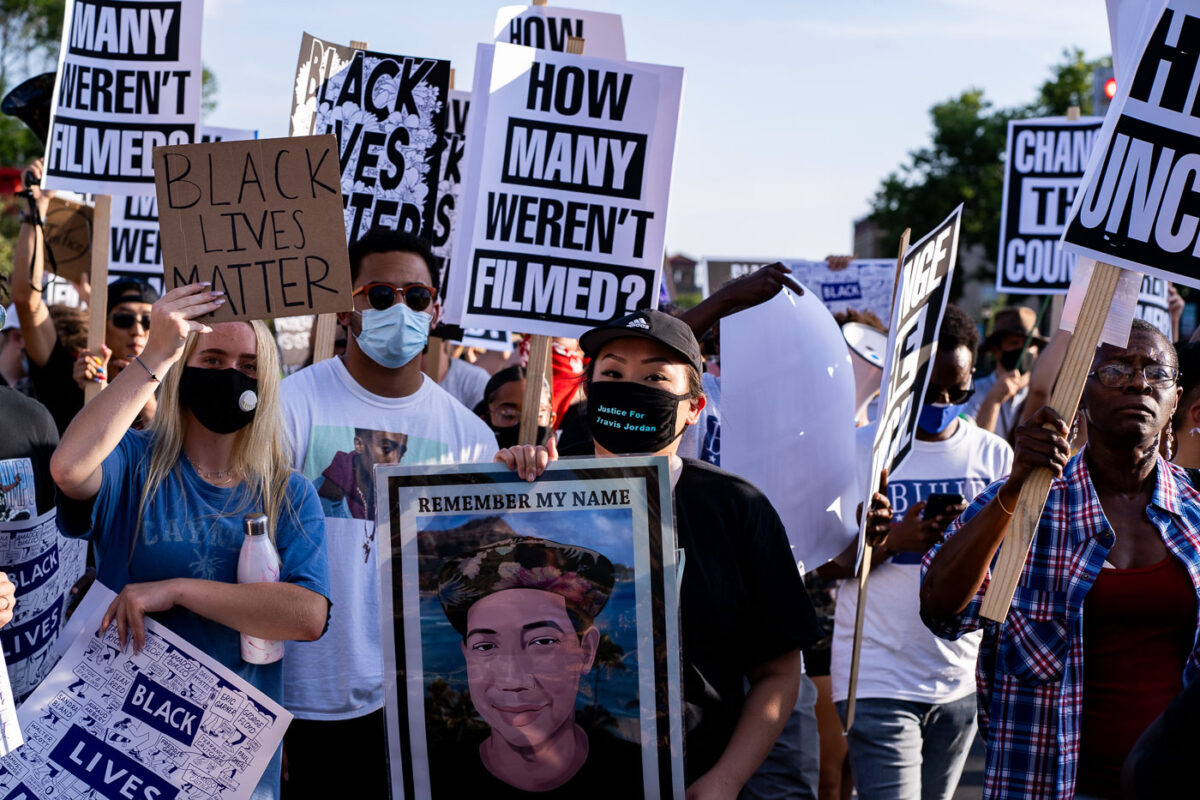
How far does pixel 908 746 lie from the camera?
4.42m

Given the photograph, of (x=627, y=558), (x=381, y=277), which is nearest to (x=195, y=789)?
(x=627, y=558)

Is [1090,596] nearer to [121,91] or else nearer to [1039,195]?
[121,91]

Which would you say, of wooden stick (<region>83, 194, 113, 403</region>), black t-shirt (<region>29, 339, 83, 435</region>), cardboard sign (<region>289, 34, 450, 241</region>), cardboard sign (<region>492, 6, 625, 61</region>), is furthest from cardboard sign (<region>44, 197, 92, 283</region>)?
cardboard sign (<region>492, 6, 625, 61</region>)

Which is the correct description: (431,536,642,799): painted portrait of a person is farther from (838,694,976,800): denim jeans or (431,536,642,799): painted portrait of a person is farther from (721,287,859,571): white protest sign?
(838,694,976,800): denim jeans

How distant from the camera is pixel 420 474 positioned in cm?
252

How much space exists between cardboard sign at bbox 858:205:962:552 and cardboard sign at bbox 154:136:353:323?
64.4 inches

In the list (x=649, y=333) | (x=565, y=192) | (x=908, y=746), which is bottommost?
(x=908, y=746)

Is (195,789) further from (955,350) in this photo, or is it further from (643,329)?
(955,350)

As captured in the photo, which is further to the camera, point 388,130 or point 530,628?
point 388,130

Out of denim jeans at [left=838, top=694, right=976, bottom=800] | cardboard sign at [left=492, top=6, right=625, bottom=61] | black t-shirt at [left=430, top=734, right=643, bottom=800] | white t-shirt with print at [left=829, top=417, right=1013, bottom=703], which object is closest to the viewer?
black t-shirt at [left=430, top=734, right=643, bottom=800]

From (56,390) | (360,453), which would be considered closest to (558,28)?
(56,390)

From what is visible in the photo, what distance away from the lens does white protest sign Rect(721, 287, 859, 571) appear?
12.2 feet

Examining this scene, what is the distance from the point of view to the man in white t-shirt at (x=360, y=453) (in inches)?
141

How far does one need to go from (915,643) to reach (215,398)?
8.75 feet
